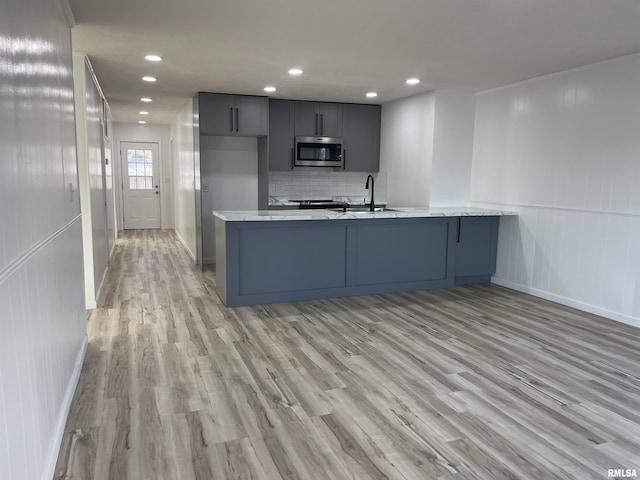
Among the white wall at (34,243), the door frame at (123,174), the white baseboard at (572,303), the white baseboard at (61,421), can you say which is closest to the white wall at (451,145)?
the white baseboard at (572,303)

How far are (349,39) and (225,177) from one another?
3756 mm

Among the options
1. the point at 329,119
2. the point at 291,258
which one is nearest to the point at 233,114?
the point at 329,119

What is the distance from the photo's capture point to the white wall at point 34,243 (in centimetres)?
144

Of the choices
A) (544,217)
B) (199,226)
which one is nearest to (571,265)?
(544,217)

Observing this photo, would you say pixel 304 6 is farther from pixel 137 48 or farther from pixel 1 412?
pixel 1 412

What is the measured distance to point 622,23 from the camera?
10.5 feet

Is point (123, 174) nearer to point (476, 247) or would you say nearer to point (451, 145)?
point (451, 145)

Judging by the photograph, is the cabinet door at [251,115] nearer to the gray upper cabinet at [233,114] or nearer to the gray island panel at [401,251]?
the gray upper cabinet at [233,114]

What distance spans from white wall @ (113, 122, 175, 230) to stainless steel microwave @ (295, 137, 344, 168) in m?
4.67

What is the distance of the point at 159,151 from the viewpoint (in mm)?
10352

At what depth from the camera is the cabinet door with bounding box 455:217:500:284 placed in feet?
18.0

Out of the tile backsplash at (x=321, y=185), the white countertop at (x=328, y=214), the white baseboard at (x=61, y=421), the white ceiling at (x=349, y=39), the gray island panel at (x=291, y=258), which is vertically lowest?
the white baseboard at (x=61, y=421)

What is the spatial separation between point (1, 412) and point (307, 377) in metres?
1.97

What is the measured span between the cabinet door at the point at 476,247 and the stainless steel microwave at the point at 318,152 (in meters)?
2.33
